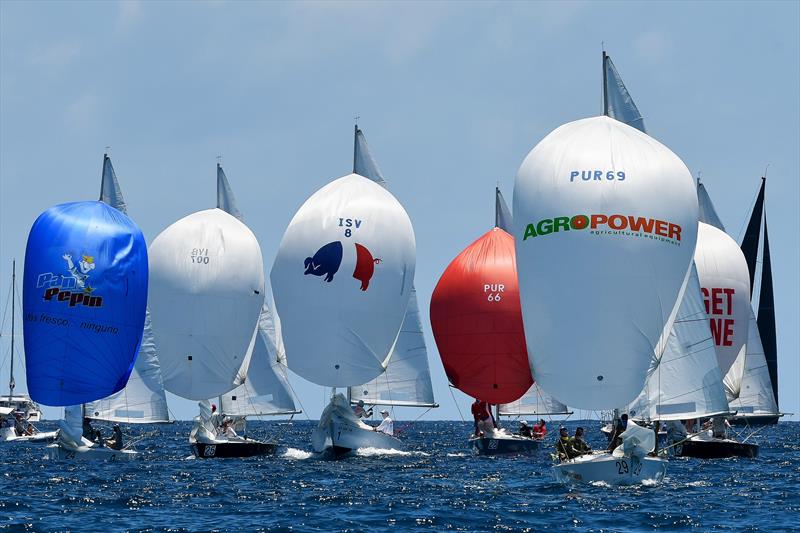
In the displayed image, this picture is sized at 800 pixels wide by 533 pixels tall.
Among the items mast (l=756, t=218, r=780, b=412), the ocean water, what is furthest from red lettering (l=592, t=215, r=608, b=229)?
mast (l=756, t=218, r=780, b=412)

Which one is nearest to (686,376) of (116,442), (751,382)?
(751,382)

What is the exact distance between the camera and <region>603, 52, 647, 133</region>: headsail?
3481 centimetres

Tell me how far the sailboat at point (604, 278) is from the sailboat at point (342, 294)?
9.29 meters

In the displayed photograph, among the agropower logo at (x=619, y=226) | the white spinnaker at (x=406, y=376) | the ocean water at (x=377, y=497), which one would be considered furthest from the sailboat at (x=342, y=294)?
the agropower logo at (x=619, y=226)

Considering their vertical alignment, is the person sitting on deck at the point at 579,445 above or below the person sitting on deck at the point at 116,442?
below

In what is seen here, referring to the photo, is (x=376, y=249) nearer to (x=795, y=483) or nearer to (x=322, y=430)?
(x=322, y=430)

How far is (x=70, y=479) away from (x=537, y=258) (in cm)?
1342

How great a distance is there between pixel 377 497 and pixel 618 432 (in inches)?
236

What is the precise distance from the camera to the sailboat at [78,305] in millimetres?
38188

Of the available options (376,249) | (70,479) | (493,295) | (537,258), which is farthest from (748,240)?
(70,479)

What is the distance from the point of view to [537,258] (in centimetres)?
3166

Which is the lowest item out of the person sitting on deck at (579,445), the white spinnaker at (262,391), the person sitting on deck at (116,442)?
the person sitting on deck at (579,445)

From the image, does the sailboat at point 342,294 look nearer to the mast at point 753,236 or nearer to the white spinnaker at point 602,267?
the white spinnaker at point 602,267

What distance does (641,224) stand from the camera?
1224 inches
